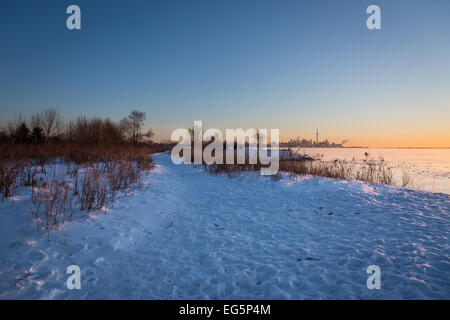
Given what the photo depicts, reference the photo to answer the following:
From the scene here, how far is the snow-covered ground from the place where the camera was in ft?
8.55

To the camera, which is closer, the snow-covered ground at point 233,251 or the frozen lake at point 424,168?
the snow-covered ground at point 233,251

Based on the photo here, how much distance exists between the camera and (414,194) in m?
6.87

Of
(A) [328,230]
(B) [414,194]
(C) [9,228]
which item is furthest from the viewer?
(B) [414,194]

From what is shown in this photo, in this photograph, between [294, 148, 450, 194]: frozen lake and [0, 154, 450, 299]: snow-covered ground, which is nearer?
[0, 154, 450, 299]: snow-covered ground

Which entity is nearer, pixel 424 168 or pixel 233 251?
pixel 233 251

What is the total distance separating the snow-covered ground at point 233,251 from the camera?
261 centimetres

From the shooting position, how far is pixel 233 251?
3684 millimetres
